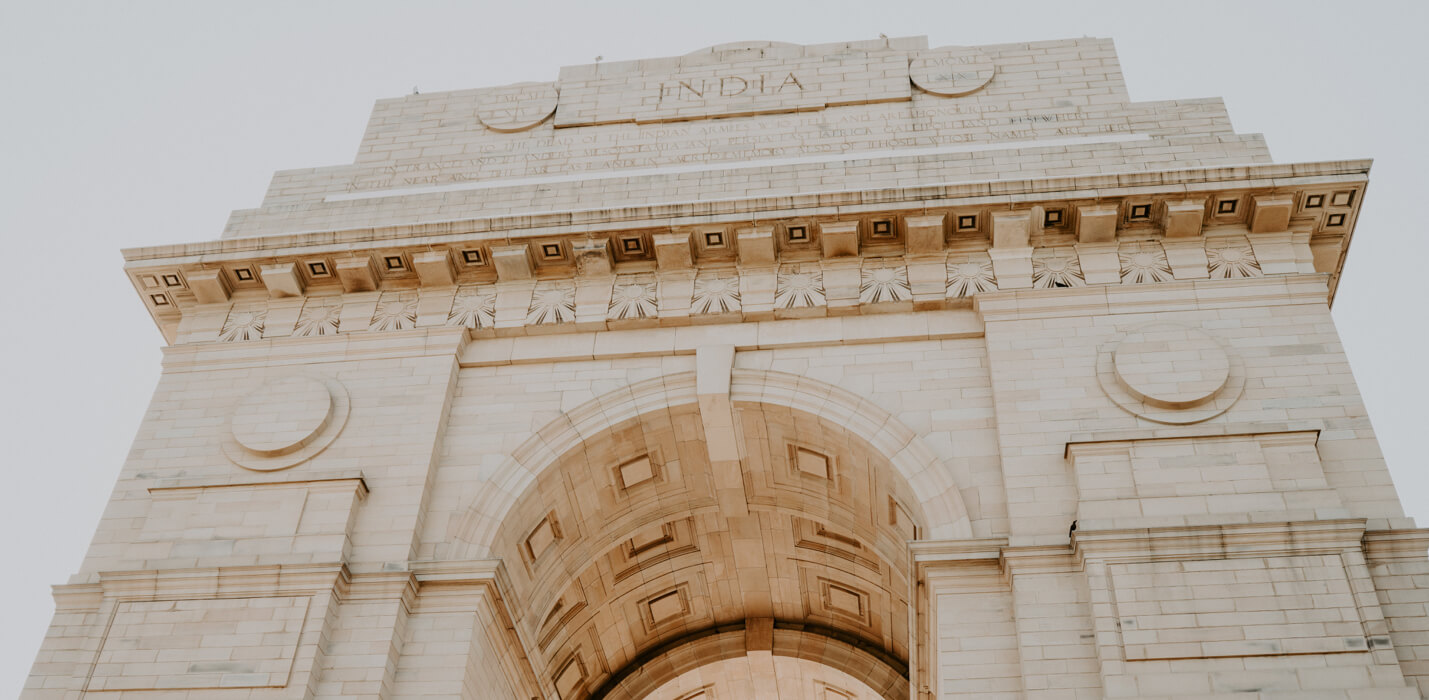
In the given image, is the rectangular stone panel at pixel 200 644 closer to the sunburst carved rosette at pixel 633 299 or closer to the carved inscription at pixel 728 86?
the sunburst carved rosette at pixel 633 299

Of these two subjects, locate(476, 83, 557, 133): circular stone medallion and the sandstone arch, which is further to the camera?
locate(476, 83, 557, 133): circular stone medallion

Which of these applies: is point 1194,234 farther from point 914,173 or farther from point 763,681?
point 763,681

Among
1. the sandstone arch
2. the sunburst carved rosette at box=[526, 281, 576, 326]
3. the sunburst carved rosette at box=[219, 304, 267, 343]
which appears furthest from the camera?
the sunburst carved rosette at box=[219, 304, 267, 343]

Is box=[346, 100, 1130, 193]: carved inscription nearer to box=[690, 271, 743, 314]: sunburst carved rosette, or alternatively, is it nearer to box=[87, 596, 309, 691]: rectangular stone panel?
box=[690, 271, 743, 314]: sunburst carved rosette

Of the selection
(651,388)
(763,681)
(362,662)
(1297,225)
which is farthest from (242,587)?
(1297,225)

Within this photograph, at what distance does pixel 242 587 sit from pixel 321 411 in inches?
116

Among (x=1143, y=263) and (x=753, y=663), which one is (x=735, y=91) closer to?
(x=1143, y=263)

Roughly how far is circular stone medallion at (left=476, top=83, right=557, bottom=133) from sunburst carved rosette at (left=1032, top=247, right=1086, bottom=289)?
28.6 ft

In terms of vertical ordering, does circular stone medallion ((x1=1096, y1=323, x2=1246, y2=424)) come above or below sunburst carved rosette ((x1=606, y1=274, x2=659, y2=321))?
below

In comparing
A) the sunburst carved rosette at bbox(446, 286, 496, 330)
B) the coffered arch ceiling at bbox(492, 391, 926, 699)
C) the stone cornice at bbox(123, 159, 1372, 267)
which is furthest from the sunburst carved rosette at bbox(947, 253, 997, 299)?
the sunburst carved rosette at bbox(446, 286, 496, 330)

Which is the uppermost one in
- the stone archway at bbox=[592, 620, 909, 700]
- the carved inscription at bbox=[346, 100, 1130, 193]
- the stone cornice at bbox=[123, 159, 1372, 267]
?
the carved inscription at bbox=[346, 100, 1130, 193]

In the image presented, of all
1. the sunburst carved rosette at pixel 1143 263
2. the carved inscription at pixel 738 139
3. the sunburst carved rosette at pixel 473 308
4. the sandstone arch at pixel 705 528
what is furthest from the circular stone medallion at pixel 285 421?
the sunburst carved rosette at pixel 1143 263

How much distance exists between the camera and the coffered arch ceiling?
17938 millimetres

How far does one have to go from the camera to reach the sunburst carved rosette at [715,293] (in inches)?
740
